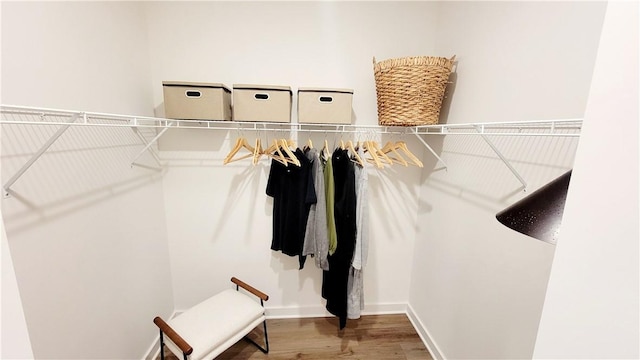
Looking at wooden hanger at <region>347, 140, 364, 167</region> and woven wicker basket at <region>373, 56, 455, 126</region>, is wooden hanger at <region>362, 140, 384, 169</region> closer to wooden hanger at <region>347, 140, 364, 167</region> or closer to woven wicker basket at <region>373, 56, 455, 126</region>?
wooden hanger at <region>347, 140, 364, 167</region>

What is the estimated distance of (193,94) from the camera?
5.21 ft

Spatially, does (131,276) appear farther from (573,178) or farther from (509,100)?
(509,100)

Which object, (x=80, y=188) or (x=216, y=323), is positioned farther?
(x=216, y=323)

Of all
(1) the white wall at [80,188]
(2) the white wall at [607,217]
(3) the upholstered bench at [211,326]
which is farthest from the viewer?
(3) the upholstered bench at [211,326]

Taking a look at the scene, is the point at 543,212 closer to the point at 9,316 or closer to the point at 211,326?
the point at 9,316

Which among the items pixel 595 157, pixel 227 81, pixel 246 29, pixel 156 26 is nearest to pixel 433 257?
pixel 595 157

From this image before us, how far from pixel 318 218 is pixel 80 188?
1236 mm

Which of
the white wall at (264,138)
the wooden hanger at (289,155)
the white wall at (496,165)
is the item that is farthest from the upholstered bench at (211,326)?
the white wall at (496,165)

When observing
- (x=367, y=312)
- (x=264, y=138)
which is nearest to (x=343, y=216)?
(x=264, y=138)

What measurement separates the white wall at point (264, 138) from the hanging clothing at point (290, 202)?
0.20m

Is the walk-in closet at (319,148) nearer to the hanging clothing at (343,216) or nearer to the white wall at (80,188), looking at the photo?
the white wall at (80,188)

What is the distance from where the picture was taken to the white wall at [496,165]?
3.33 ft

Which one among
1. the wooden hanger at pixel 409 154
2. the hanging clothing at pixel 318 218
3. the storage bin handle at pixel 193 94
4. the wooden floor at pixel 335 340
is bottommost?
the wooden floor at pixel 335 340

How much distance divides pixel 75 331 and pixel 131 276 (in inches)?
17.1
